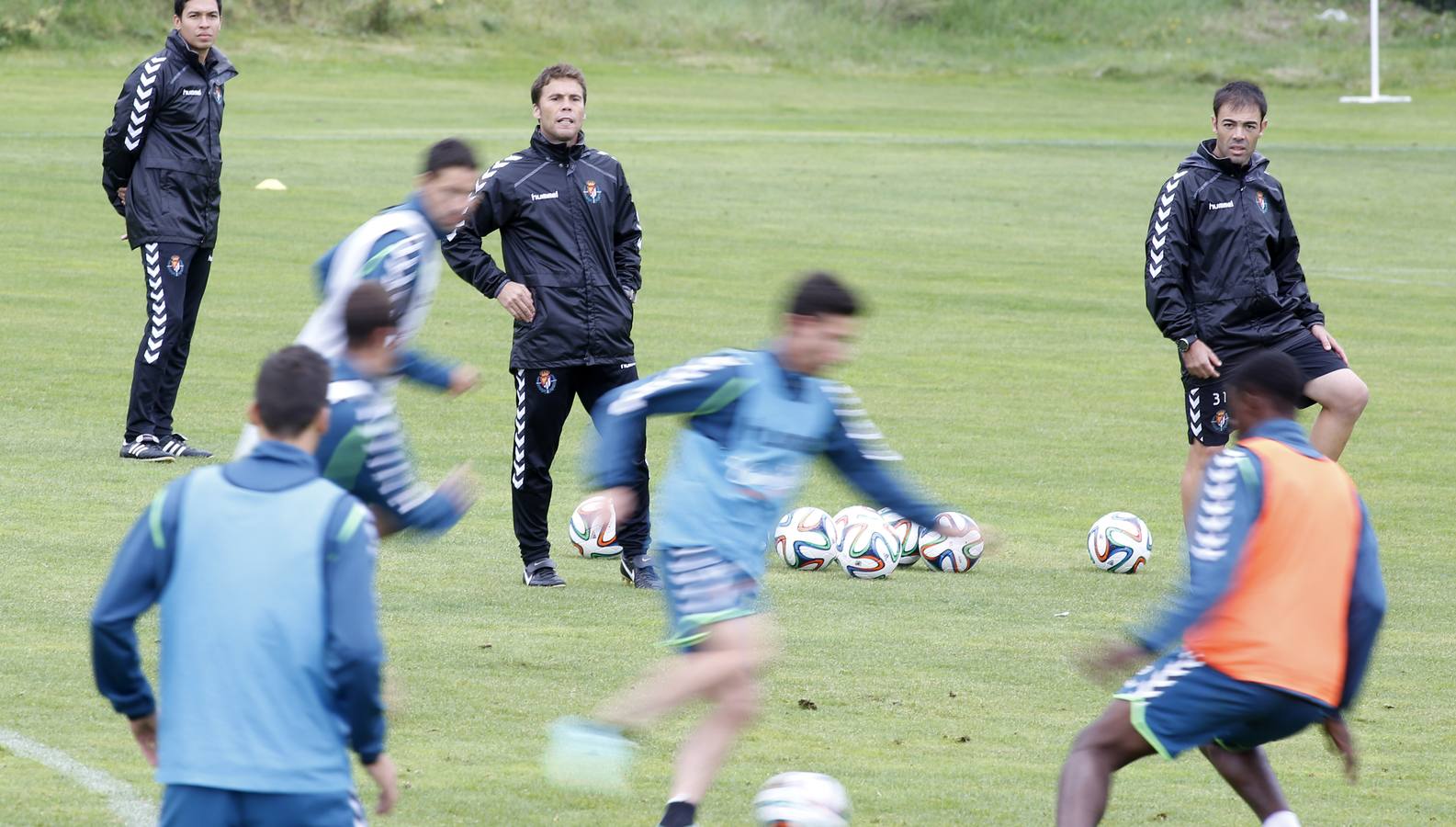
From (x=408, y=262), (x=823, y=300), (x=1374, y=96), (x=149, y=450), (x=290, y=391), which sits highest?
(x=290, y=391)

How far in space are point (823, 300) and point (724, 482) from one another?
0.67m

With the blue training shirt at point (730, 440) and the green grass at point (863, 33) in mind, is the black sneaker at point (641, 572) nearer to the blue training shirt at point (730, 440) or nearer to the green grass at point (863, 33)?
the blue training shirt at point (730, 440)

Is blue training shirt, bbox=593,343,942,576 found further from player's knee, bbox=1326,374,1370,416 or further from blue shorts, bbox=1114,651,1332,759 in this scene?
player's knee, bbox=1326,374,1370,416

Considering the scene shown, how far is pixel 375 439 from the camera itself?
694 centimetres

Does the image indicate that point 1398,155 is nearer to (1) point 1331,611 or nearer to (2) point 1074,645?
(2) point 1074,645

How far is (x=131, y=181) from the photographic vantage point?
13.5 metres

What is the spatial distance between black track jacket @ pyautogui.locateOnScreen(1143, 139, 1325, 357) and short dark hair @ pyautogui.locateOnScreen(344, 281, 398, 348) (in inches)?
221

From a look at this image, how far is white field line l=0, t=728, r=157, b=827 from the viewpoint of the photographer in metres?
6.57

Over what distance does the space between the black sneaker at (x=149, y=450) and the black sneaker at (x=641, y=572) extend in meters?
4.39

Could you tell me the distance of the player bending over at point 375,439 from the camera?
6586mm

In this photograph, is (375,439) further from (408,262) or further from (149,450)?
(149,450)

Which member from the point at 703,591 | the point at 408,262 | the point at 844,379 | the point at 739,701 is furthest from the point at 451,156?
the point at 844,379

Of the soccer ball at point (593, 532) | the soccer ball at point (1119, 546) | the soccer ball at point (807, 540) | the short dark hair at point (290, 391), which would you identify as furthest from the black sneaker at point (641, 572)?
the short dark hair at point (290, 391)

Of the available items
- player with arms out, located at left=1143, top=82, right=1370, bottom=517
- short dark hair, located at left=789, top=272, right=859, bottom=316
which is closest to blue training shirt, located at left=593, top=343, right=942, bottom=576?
short dark hair, located at left=789, top=272, right=859, bottom=316
